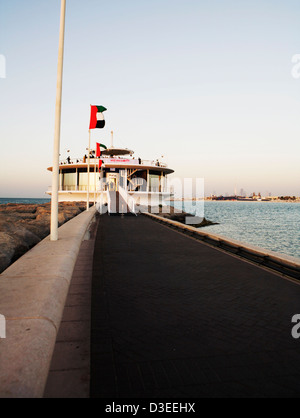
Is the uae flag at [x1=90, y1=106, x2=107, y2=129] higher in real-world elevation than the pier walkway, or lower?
higher

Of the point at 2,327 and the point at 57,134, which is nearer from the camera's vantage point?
the point at 2,327

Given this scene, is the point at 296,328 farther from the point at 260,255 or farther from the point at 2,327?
the point at 260,255

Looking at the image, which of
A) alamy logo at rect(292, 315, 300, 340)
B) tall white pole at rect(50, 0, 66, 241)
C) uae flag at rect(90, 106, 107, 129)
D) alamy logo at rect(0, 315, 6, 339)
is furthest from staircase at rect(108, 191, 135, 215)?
alamy logo at rect(0, 315, 6, 339)

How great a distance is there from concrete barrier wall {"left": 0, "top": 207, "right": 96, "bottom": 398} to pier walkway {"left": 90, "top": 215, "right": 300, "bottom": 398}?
0.67 meters

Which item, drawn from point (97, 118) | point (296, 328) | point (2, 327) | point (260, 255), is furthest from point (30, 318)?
point (97, 118)

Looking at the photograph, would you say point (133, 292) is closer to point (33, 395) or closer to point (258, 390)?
point (258, 390)

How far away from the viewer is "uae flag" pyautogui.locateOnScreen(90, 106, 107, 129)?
18339 mm

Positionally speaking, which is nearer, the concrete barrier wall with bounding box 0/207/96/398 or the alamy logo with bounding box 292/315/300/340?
the concrete barrier wall with bounding box 0/207/96/398

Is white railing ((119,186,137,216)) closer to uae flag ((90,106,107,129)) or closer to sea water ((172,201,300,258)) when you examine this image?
sea water ((172,201,300,258))

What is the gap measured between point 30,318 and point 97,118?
16.8 metres

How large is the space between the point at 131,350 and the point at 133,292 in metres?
2.35

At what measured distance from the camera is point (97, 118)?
18516 mm

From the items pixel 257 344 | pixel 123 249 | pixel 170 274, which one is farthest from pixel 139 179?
pixel 257 344
